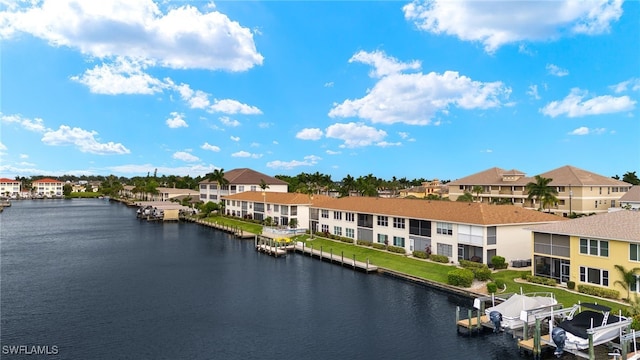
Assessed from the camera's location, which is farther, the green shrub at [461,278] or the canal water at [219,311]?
the green shrub at [461,278]

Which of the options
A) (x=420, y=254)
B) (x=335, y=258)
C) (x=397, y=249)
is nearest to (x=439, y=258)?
(x=420, y=254)

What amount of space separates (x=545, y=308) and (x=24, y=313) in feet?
151

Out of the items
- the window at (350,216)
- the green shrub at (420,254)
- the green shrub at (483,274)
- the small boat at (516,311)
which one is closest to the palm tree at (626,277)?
the small boat at (516,311)

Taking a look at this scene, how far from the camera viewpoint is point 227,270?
58.7 metres

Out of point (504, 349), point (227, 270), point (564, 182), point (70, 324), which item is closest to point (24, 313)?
point (70, 324)

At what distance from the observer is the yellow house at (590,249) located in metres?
37.1

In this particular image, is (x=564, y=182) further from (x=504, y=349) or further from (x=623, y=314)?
Result: (x=504, y=349)

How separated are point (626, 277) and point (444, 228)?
71.1 ft

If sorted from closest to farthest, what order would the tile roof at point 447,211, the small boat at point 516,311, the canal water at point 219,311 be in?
the canal water at point 219,311 < the small boat at point 516,311 < the tile roof at point 447,211

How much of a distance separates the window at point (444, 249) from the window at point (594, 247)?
1651 centimetres

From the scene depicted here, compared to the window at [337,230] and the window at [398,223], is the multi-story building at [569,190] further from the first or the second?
the window at [337,230]

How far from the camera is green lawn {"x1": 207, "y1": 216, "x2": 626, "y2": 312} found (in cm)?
3812

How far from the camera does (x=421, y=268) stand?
172 ft

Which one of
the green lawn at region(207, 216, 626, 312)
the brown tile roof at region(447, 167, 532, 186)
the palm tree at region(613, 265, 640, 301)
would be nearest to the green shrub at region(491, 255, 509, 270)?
the green lawn at region(207, 216, 626, 312)
